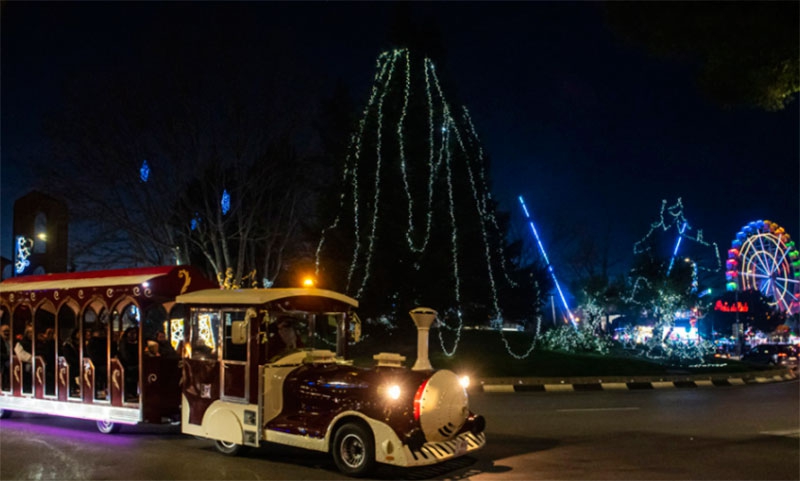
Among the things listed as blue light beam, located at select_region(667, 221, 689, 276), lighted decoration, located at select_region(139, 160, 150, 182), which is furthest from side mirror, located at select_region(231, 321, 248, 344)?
blue light beam, located at select_region(667, 221, 689, 276)

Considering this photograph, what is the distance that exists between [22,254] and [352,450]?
3747 centimetres

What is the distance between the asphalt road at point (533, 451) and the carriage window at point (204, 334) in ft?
4.49

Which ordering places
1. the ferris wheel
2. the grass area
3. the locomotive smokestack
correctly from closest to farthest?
the locomotive smokestack
the grass area
the ferris wheel

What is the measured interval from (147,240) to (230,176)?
143 inches

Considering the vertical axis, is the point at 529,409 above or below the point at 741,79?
below

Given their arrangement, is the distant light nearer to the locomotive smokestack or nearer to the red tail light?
the red tail light

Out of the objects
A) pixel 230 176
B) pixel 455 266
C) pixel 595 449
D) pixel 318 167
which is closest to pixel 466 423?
pixel 595 449

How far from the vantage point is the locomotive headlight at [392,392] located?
8906 mm

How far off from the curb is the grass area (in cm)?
94

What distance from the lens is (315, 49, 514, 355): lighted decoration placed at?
87.5 ft

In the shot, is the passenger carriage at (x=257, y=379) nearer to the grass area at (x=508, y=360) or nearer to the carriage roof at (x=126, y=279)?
the carriage roof at (x=126, y=279)

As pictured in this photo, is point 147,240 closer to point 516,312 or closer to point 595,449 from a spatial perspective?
point 516,312

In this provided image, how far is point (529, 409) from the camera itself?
50.6 ft

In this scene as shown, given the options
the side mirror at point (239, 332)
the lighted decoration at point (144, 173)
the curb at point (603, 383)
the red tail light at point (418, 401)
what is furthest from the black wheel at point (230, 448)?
the lighted decoration at point (144, 173)
